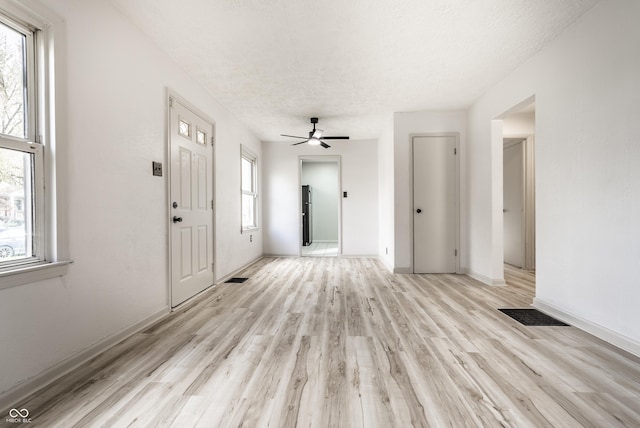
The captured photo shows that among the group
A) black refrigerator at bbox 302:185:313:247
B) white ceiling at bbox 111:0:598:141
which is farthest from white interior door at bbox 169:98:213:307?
black refrigerator at bbox 302:185:313:247

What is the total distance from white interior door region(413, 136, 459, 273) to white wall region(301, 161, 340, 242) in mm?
4893

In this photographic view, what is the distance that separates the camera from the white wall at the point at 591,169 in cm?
201

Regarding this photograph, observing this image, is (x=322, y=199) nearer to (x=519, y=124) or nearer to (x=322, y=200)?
(x=322, y=200)

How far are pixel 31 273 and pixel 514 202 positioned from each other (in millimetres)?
5971

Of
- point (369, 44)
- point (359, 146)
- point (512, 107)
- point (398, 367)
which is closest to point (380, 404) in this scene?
point (398, 367)

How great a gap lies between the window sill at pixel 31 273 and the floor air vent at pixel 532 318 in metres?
3.48

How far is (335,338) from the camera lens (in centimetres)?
221

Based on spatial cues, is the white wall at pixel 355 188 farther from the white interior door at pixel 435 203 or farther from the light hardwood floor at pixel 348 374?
the light hardwood floor at pixel 348 374

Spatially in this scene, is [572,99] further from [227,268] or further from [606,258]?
[227,268]

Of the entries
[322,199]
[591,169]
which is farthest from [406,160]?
[322,199]

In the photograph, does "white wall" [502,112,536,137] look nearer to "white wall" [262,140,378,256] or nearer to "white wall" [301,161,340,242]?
"white wall" [262,140,378,256]

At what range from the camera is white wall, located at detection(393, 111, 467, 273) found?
14.8 ft

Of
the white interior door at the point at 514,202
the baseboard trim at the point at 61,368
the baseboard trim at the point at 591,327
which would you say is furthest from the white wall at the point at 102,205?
the white interior door at the point at 514,202

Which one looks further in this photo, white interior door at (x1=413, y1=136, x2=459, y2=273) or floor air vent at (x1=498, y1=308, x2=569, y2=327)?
white interior door at (x1=413, y1=136, x2=459, y2=273)
